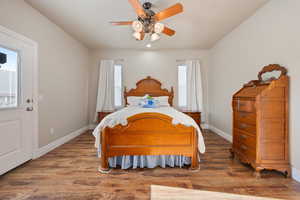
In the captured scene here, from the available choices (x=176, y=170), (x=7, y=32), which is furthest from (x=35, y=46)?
(x=176, y=170)

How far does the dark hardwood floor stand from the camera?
1.86m

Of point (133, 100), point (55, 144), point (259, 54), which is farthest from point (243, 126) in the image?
point (55, 144)

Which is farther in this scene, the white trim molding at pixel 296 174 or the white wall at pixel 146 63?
the white wall at pixel 146 63

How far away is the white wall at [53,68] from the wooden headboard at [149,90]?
4.95 ft

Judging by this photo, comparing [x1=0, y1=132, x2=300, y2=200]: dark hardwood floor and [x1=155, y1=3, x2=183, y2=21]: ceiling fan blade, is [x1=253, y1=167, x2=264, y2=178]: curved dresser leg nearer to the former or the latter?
[x1=0, y1=132, x2=300, y2=200]: dark hardwood floor

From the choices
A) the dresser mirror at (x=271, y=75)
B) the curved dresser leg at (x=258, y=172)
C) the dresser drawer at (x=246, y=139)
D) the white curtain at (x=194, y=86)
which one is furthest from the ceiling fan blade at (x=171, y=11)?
the white curtain at (x=194, y=86)

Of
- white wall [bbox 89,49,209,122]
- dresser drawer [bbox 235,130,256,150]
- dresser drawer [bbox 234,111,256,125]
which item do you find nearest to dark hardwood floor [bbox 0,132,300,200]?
dresser drawer [bbox 235,130,256,150]

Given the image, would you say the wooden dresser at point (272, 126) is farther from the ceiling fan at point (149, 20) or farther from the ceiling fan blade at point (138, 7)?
the ceiling fan blade at point (138, 7)

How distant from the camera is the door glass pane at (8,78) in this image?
227 centimetres

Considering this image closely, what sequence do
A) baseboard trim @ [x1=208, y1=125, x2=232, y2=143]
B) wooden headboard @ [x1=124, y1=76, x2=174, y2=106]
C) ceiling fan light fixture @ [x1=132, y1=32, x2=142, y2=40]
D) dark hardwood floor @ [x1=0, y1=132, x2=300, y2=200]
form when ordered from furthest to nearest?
wooden headboard @ [x1=124, y1=76, x2=174, y2=106], baseboard trim @ [x1=208, y1=125, x2=232, y2=143], ceiling fan light fixture @ [x1=132, y1=32, x2=142, y2=40], dark hardwood floor @ [x1=0, y1=132, x2=300, y2=200]

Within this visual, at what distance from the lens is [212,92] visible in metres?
5.04

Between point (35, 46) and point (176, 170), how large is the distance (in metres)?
3.11

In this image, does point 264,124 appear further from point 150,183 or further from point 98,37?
point 98,37

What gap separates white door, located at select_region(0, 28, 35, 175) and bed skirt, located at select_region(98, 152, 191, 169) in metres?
1.40
